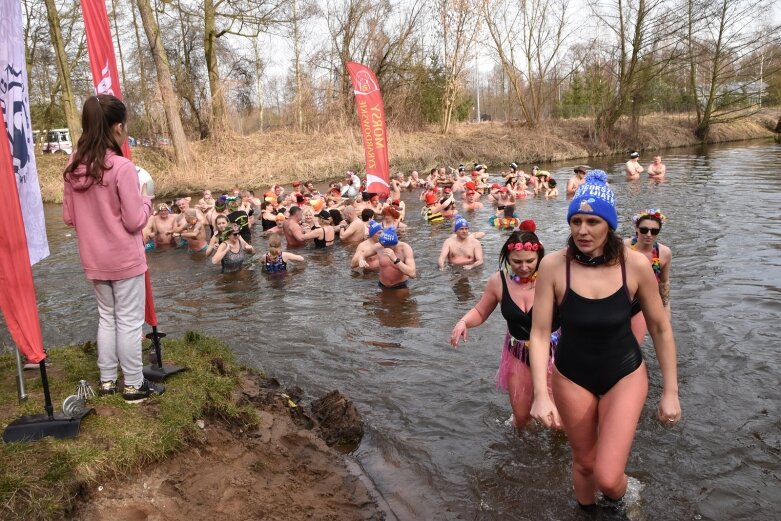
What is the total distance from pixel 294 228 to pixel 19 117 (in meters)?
8.47

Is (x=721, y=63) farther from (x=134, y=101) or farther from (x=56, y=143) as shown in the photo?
(x=56, y=143)

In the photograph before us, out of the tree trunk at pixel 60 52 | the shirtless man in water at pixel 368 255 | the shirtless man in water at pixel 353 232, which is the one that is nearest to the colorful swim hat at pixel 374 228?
the shirtless man in water at pixel 368 255

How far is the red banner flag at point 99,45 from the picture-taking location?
4.19 meters

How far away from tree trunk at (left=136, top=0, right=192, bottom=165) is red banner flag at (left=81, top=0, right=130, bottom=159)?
1933 cm

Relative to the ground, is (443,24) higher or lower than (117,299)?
higher

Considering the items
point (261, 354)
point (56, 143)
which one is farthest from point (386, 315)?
point (56, 143)

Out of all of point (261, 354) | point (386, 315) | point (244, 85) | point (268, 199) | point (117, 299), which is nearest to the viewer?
point (117, 299)

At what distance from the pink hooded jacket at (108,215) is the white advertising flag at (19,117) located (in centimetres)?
42

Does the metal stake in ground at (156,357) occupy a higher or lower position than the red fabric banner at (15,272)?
lower

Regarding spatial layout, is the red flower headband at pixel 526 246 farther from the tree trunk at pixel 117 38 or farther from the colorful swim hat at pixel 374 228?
the tree trunk at pixel 117 38

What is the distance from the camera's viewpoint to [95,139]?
3.39 m

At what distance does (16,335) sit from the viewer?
335 centimetres

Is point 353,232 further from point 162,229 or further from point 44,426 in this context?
point 44,426

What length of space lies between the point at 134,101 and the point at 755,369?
31847 millimetres
